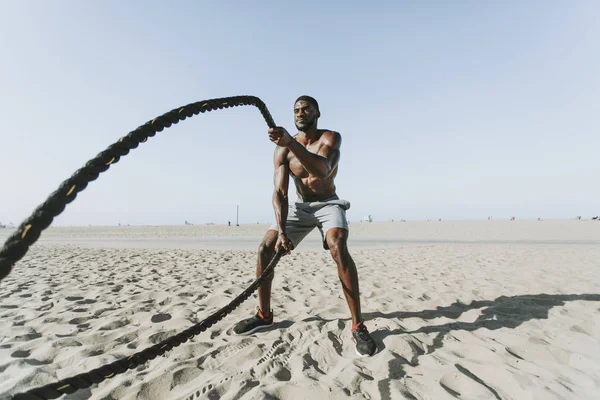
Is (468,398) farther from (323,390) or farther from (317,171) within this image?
(317,171)

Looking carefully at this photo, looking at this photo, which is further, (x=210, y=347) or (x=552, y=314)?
(x=552, y=314)

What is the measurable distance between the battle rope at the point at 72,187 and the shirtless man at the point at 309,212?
4.22 ft

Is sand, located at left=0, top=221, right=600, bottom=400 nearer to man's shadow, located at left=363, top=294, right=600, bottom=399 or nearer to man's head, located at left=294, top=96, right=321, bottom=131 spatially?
man's shadow, located at left=363, top=294, right=600, bottom=399

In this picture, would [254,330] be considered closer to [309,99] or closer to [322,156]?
[322,156]

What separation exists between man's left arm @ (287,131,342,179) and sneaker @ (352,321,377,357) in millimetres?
1292

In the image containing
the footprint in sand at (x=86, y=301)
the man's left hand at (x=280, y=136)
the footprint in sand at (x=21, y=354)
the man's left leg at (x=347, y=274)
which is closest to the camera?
the man's left hand at (x=280, y=136)

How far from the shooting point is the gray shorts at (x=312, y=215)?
10.3ft

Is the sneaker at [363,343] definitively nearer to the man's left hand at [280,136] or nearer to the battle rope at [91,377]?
the battle rope at [91,377]

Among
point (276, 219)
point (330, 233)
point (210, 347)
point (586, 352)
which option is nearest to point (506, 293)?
point (586, 352)

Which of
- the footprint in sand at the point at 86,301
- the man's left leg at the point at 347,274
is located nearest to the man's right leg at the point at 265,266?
the man's left leg at the point at 347,274

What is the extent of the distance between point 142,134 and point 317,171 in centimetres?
143

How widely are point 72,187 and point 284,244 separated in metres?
2.07

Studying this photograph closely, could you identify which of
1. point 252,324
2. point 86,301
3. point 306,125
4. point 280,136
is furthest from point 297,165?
point 86,301

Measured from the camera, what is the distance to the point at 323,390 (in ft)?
6.13
